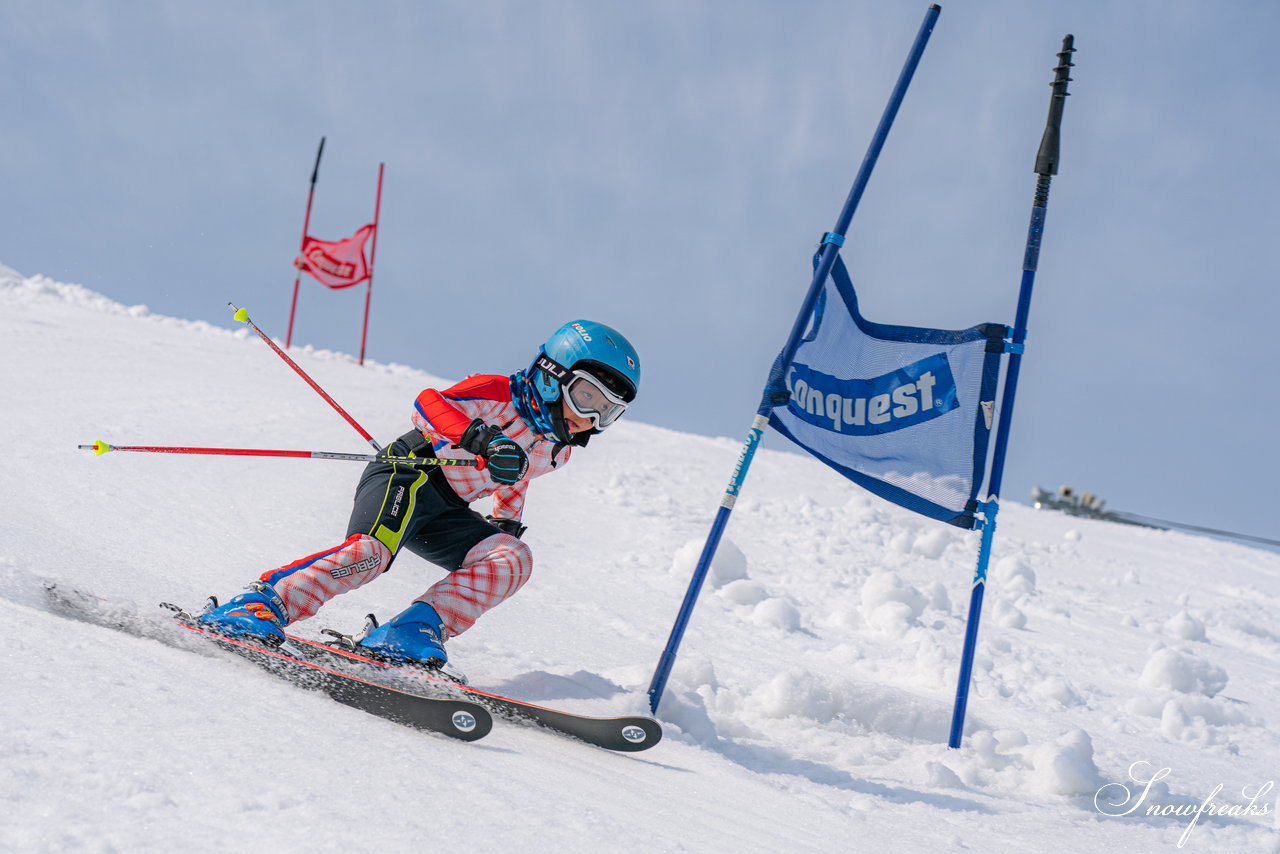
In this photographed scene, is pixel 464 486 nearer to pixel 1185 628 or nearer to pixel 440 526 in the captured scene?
pixel 440 526

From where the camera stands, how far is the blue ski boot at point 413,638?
10.0 feet

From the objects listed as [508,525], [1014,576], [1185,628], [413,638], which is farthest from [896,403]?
[1185,628]

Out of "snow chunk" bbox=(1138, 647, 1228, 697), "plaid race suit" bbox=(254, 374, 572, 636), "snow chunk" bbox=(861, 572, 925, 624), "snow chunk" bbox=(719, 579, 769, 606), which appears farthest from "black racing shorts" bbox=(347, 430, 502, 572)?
"snow chunk" bbox=(1138, 647, 1228, 697)

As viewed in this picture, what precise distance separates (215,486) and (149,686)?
4.38m

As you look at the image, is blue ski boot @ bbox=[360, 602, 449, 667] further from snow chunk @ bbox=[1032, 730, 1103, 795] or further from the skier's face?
snow chunk @ bbox=[1032, 730, 1103, 795]

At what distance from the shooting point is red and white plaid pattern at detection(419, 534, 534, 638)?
3.33m

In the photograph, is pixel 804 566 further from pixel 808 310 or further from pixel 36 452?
pixel 36 452

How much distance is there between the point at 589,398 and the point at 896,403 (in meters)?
1.57

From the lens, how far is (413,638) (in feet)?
10.2

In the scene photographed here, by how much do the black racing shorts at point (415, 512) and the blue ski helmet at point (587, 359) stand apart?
20.8 inches

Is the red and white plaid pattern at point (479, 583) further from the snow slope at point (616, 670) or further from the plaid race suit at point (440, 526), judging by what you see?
the snow slope at point (616, 670)

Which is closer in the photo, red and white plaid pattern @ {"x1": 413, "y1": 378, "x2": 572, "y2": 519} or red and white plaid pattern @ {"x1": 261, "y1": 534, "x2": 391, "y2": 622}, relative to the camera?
red and white plaid pattern @ {"x1": 261, "y1": 534, "x2": 391, "y2": 622}

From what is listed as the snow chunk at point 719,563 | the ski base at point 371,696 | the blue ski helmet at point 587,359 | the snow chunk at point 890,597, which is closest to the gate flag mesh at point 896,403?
the blue ski helmet at point 587,359

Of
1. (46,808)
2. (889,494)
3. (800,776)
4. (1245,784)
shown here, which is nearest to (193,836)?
(46,808)
